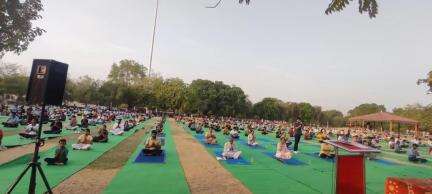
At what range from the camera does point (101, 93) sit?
69.7m

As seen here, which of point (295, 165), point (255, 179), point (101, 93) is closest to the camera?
point (255, 179)

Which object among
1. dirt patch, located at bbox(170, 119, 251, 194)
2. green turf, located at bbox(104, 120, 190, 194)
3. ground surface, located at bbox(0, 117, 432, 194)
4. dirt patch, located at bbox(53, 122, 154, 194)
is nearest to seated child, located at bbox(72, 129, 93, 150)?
ground surface, located at bbox(0, 117, 432, 194)

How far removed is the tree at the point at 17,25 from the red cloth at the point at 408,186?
25.0 meters

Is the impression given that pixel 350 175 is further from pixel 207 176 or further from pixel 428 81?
pixel 428 81

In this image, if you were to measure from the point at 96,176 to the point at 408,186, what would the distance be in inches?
298

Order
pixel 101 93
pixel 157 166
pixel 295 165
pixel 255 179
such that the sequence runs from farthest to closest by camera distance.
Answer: pixel 101 93, pixel 295 165, pixel 157 166, pixel 255 179

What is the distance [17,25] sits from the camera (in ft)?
80.2

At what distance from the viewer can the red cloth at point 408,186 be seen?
4.15 metres

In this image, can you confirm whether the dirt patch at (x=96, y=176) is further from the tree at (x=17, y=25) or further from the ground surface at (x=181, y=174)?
the tree at (x=17, y=25)

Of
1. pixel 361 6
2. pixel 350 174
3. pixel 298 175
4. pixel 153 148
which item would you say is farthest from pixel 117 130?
pixel 361 6

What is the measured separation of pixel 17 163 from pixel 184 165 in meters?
5.08

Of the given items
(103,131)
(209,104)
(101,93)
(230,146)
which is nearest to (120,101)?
(101,93)

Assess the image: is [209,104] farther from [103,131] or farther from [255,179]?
[255,179]

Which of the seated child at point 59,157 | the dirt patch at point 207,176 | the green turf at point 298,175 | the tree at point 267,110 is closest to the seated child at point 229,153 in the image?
the dirt patch at point 207,176
